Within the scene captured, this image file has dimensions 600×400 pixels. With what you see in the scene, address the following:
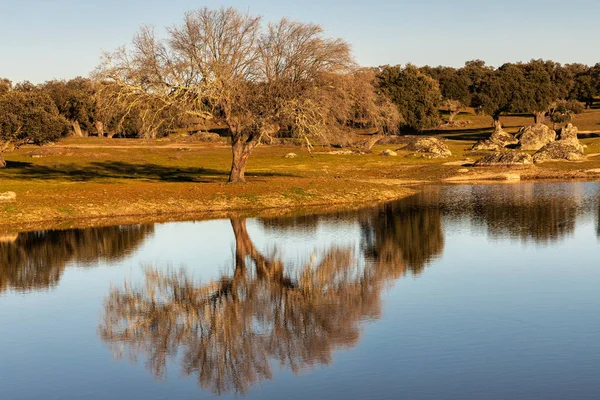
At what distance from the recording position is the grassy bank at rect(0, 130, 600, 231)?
5625 cm

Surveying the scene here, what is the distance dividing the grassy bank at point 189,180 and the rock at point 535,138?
557 cm

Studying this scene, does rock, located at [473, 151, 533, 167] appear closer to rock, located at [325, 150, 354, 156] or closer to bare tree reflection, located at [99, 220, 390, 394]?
rock, located at [325, 150, 354, 156]

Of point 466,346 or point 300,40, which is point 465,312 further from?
point 300,40

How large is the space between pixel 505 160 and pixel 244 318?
6407 cm

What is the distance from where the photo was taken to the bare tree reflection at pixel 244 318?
23322 mm

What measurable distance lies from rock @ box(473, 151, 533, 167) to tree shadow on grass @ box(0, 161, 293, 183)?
23.5 m

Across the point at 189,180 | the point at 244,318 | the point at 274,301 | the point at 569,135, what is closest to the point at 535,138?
the point at 569,135

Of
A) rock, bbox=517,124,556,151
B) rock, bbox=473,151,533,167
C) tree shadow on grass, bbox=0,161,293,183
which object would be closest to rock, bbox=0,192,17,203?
tree shadow on grass, bbox=0,161,293,183

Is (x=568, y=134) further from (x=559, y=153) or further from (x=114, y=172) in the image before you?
(x=114, y=172)

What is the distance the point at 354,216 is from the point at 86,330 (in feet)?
97.2

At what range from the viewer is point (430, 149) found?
101812 mm

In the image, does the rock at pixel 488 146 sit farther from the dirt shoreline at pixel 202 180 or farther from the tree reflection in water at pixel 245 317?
the tree reflection in water at pixel 245 317

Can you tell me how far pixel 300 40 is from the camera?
203ft

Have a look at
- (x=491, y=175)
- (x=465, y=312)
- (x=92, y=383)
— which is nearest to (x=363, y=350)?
(x=465, y=312)
